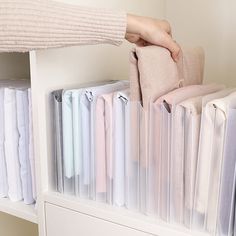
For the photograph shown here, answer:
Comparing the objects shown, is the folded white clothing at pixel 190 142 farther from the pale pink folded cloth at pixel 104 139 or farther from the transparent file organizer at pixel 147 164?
the pale pink folded cloth at pixel 104 139

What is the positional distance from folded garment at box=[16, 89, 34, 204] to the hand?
11.6 inches

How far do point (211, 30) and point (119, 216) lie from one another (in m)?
0.63

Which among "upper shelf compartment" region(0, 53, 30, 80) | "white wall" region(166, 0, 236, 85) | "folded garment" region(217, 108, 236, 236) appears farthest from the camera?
"upper shelf compartment" region(0, 53, 30, 80)

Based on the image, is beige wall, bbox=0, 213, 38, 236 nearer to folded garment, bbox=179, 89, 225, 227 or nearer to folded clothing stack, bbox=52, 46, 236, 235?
folded clothing stack, bbox=52, 46, 236, 235

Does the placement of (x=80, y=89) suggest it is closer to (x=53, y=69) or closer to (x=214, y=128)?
(x=53, y=69)

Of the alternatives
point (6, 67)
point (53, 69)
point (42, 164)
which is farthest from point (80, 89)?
point (6, 67)

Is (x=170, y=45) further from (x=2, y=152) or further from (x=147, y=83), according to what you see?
(x=2, y=152)

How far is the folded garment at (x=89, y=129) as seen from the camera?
0.72 m

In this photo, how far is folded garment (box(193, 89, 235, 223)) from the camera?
57cm

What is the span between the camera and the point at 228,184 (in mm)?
566

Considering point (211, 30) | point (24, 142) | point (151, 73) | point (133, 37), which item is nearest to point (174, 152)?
point (151, 73)

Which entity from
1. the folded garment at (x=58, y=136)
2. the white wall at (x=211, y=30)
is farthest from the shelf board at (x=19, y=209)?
the white wall at (x=211, y=30)

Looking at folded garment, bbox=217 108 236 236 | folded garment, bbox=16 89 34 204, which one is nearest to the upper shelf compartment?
folded garment, bbox=16 89 34 204

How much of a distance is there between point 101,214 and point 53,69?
1.07 feet
